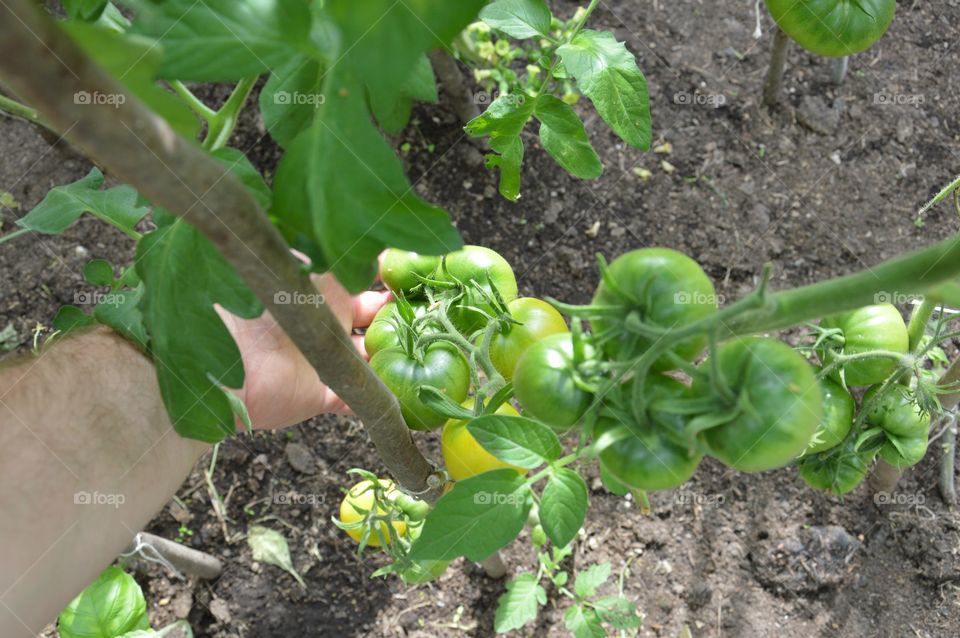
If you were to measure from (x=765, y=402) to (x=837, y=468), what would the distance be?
0.94 metres

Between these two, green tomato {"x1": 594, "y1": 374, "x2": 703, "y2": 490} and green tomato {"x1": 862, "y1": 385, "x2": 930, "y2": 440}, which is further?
green tomato {"x1": 862, "y1": 385, "x2": 930, "y2": 440}

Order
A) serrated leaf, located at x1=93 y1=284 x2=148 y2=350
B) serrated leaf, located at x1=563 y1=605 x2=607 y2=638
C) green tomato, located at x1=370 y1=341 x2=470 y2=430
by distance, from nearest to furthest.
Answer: serrated leaf, located at x1=93 y1=284 x2=148 y2=350, green tomato, located at x1=370 y1=341 x2=470 y2=430, serrated leaf, located at x1=563 y1=605 x2=607 y2=638

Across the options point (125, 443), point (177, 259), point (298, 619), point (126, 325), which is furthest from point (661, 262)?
point (298, 619)

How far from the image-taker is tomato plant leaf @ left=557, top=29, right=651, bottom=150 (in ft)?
3.98

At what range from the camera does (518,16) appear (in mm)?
1265

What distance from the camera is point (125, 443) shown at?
50.3 inches

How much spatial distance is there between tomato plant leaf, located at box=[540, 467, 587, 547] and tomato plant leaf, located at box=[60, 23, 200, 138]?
58cm

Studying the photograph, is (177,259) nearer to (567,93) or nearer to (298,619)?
(298,619)

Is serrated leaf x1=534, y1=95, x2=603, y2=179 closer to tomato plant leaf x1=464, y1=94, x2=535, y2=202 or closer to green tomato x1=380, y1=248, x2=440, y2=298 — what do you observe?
tomato plant leaf x1=464, y1=94, x2=535, y2=202

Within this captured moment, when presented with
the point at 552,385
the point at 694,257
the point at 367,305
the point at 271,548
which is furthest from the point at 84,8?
the point at 694,257

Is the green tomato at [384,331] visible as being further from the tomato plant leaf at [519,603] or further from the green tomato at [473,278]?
the tomato plant leaf at [519,603]

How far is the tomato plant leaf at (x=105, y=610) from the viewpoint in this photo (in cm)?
161

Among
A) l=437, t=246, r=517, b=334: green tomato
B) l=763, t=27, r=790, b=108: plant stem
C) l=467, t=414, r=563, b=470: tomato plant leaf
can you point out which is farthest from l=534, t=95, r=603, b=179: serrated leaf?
l=763, t=27, r=790, b=108: plant stem

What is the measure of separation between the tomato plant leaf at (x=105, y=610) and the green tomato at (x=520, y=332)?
0.98 m
